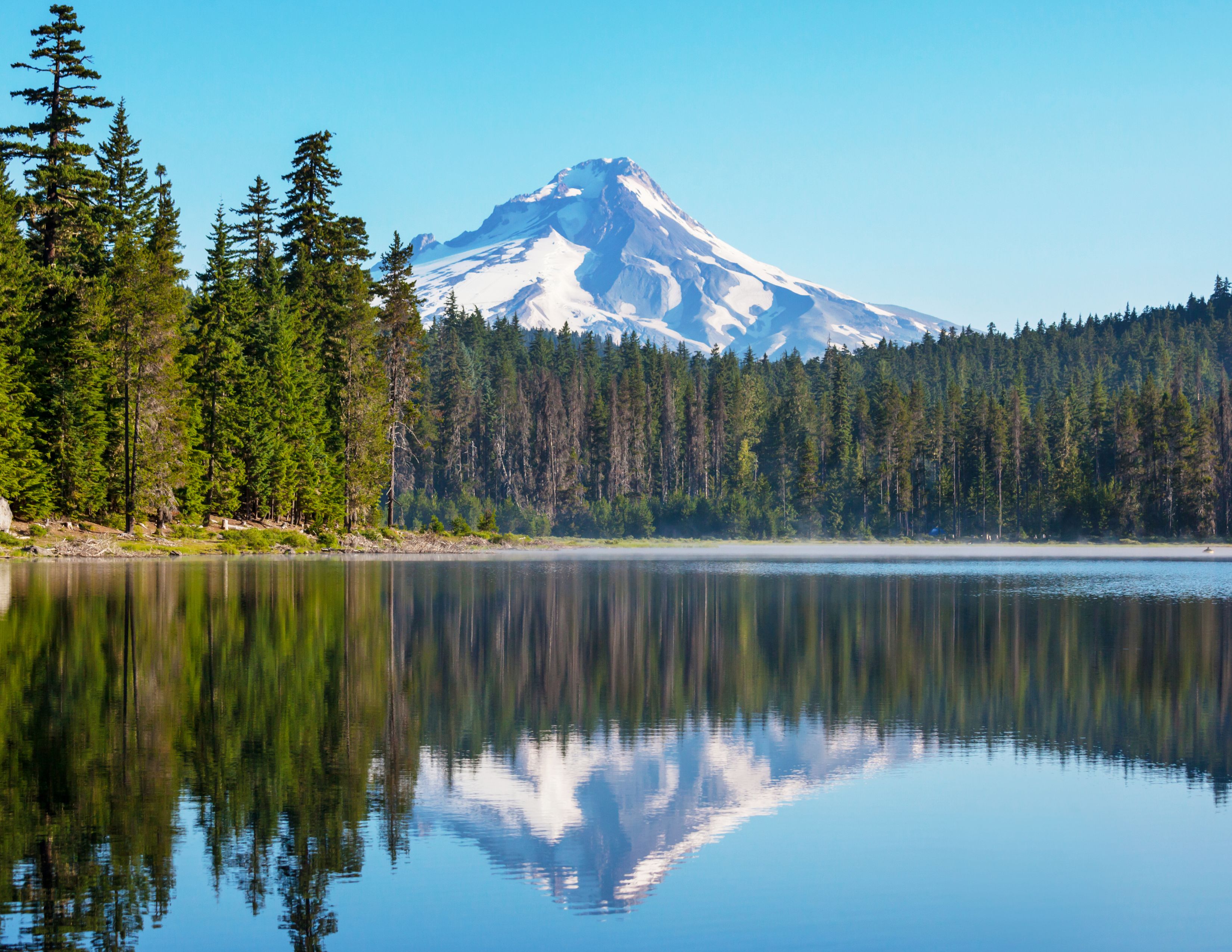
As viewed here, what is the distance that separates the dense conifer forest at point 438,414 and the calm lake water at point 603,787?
32.6 metres

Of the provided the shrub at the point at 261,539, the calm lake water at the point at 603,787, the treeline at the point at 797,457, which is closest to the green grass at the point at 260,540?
the shrub at the point at 261,539

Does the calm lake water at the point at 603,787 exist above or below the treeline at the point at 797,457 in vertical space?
below

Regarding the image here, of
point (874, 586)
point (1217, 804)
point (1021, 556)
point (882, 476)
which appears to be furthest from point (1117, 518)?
point (1217, 804)

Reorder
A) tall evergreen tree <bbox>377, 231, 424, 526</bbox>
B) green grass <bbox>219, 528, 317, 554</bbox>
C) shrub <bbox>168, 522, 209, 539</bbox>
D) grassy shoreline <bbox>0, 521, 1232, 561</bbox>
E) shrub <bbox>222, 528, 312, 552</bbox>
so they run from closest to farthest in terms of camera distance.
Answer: grassy shoreline <bbox>0, 521, 1232, 561</bbox>, shrub <bbox>168, 522, 209, 539</bbox>, green grass <bbox>219, 528, 317, 554</bbox>, shrub <bbox>222, 528, 312, 552</bbox>, tall evergreen tree <bbox>377, 231, 424, 526</bbox>

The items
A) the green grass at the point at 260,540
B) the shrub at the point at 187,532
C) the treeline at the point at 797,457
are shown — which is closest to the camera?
the shrub at the point at 187,532

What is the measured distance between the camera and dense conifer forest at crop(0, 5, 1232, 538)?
55.1 metres

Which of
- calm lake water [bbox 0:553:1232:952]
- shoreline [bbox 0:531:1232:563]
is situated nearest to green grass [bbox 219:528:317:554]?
shoreline [bbox 0:531:1232:563]

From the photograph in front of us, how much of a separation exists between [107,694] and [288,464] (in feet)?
156

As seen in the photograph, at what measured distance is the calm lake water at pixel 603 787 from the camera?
820 cm

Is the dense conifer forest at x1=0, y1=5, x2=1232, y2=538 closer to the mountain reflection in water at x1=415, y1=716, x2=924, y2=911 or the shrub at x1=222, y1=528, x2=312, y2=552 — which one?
the shrub at x1=222, y1=528, x2=312, y2=552

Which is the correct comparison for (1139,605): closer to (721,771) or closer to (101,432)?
(721,771)

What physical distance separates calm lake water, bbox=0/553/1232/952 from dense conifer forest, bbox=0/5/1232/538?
107 ft

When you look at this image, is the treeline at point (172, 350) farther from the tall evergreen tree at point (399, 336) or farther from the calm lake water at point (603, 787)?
the calm lake water at point (603, 787)

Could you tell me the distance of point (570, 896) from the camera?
8781 mm
